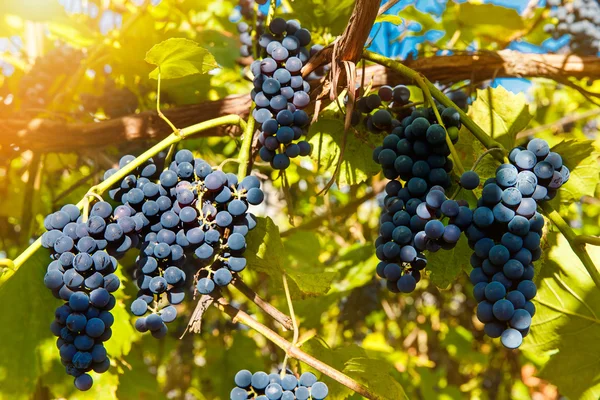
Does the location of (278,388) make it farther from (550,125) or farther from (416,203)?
(550,125)

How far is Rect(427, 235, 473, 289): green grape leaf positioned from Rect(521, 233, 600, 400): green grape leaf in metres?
A: 0.27

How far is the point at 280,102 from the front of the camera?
1130 mm

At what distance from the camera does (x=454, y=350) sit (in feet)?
9.82

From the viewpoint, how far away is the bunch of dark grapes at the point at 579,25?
2303 mm

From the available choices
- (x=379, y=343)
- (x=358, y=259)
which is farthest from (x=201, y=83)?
(x=379, y=343)

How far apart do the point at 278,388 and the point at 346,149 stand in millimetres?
652

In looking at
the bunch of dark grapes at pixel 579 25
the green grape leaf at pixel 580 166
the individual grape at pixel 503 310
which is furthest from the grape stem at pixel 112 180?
the bunch of dark grapes at pixel 579 25

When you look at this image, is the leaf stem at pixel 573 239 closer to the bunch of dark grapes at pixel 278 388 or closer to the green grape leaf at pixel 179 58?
the bunch of dark grapes at pixel 278 388

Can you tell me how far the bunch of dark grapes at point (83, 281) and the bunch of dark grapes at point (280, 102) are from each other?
0.34 meters

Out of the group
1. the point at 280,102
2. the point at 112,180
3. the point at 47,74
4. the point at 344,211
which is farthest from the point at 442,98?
the point at 47,74

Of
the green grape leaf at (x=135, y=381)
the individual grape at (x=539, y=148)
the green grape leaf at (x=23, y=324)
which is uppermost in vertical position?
the individual grape at (x=539, y=148)

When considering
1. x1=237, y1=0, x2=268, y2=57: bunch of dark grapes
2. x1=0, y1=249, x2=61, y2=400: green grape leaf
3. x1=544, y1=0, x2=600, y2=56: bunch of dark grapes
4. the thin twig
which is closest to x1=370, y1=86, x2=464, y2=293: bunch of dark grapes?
x1=237, y1=0, x2=268, y2=57: bunch of dark grapes

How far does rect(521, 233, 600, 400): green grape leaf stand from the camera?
51.6 inches

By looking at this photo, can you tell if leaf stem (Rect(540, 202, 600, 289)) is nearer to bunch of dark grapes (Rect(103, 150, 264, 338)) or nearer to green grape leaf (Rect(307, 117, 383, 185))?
green grape leaf (Rect(307, 117, 383, 185))
